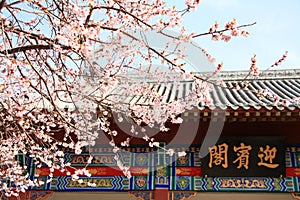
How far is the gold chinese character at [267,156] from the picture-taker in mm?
6227

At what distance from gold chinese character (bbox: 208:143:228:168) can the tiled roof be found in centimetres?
75

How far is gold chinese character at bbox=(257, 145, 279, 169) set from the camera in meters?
6.23

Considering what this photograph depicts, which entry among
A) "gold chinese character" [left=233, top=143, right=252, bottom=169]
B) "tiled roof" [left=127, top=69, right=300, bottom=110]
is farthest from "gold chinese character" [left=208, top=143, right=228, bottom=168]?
"tiled roof" [left=127, top=69, right=300, bottom=110]

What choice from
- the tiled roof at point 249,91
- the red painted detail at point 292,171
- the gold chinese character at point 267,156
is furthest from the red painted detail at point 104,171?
the red painted detail at point 292,171

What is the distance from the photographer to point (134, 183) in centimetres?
645

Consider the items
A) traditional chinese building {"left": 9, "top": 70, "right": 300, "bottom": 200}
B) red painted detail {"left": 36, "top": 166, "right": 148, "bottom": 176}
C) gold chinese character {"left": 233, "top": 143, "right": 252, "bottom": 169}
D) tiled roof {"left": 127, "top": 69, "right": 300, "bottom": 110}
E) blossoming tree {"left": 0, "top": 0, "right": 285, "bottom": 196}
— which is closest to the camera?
blossoming tree {"left": 0, "top": 0, "right": 285, "bottom": 196}

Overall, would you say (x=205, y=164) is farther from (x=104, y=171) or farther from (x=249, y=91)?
(x=249, y=91)

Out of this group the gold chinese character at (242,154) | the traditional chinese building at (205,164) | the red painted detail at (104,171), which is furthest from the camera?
the red painted detail at (104,171)

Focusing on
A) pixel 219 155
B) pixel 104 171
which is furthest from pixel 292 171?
pixel 104 171

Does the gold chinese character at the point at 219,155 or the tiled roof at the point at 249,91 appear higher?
the tiled roof at the point at 249,91

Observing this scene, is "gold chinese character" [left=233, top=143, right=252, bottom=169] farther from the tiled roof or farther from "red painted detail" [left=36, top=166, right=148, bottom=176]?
"red painted detail" [left=36, top=166, right=148, bottom=176]

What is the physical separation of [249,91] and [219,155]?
1995 millimetres

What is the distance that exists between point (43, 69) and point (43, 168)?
9.89 ft

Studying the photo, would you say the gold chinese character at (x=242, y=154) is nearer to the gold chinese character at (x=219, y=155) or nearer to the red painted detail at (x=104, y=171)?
the gold chinese character at (x=219, y=155)
